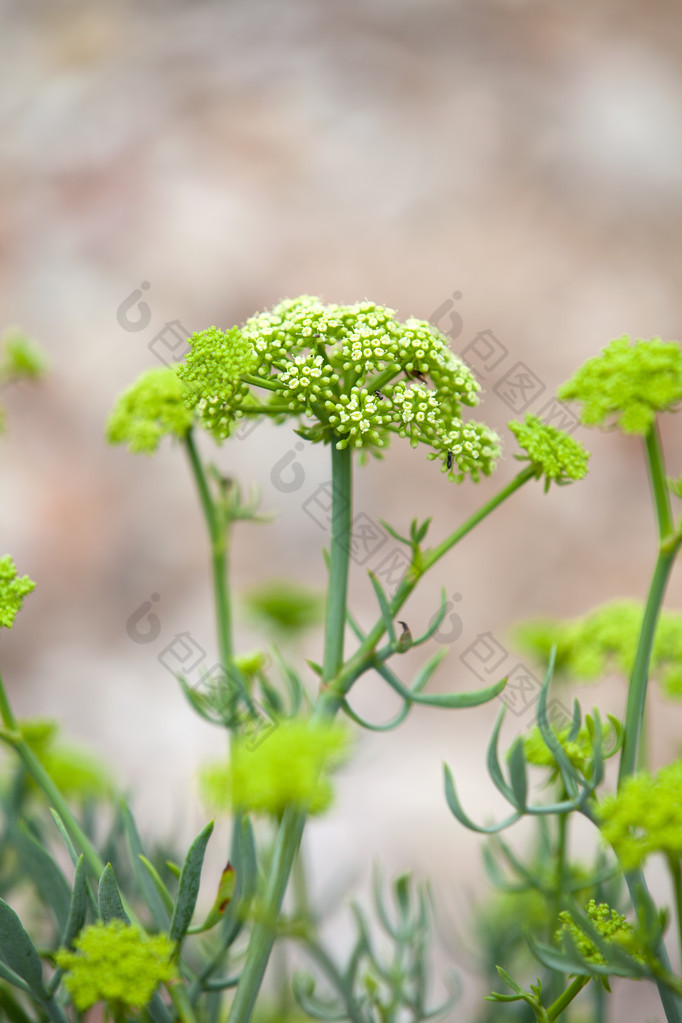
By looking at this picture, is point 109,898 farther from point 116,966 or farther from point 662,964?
point 662,964

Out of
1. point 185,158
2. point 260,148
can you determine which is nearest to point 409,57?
point 260,148

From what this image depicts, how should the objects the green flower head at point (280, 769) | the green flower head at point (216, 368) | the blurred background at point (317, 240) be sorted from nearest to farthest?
the green flower head at point (280, 769) < the green flower head at point (216, 368) < the blurred background at point (317, 240)

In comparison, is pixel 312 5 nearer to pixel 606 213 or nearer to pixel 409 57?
pixel 409 57

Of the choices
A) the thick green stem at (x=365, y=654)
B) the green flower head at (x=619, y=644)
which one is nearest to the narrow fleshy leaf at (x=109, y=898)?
the thick green stem at (x=365, y=654)

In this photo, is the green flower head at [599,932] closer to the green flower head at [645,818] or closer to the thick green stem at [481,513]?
the green flower head at [645,818]

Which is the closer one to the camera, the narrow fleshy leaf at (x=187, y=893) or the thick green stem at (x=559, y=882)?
the narrow fleshy leaf at (x=187, y=893)

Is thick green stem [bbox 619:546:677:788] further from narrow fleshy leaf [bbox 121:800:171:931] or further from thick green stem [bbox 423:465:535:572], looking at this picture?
narrow fleshy leaf [bbox 121:800:171:931]
